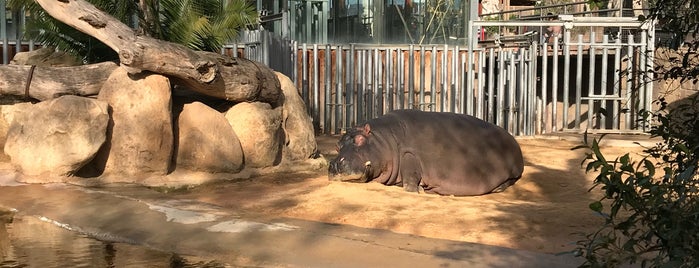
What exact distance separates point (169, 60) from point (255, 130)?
1482mm

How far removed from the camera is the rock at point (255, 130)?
10734 millimetres

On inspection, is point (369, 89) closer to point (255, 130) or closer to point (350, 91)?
point (350, 91)

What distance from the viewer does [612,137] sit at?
13.5 meters

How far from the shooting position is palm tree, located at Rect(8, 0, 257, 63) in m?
12.7

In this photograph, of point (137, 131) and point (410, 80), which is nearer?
point (137, 131)

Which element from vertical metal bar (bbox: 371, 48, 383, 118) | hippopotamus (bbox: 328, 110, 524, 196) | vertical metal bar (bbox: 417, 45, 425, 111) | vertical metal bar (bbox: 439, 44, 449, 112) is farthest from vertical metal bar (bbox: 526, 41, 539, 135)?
hippopotamus (bbox: 328, 110, 524, 196)

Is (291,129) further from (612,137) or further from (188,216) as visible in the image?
(612,137)

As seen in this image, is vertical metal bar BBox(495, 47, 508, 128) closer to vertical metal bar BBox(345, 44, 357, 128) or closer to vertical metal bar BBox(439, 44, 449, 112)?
vertical metal bar BBox(439, 44, 449, 112)

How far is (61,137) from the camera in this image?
953 centimetres

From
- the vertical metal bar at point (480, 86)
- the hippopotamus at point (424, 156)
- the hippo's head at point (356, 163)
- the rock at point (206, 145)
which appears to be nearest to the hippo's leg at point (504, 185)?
the hippopotamus at point (424, 156)

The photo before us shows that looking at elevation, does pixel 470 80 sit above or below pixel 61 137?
above

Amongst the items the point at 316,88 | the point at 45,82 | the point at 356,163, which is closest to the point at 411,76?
the point at 316,88

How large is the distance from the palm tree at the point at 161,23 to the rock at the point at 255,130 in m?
2.59

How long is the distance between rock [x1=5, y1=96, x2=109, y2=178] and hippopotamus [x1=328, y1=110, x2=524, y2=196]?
2.76 metres
